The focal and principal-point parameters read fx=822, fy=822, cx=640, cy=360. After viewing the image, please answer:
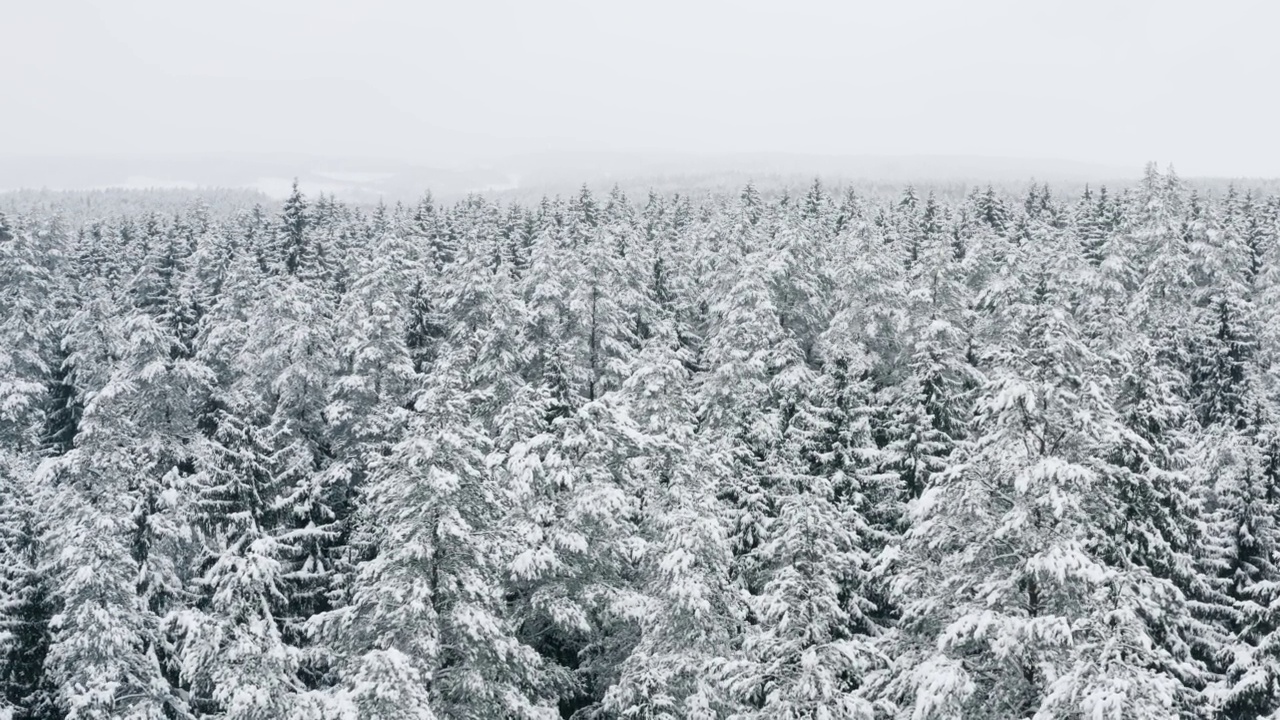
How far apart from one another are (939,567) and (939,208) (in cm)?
6084

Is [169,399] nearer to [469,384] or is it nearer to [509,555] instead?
[469,384]

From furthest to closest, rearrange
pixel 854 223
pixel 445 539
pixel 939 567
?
1. pixel 854 223
2. pixel 445 539
3. pixel 939 567

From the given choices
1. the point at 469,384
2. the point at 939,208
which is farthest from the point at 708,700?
the point at 939,208

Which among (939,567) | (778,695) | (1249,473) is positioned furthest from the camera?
(1249,473)

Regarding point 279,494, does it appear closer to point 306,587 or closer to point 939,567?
point 306,587

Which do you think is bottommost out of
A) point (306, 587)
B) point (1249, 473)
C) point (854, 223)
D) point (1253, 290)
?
point (306, 587)

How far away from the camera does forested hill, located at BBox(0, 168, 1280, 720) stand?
14.4m

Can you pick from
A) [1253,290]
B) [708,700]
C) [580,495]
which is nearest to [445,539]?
[580,495]

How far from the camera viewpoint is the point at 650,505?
2105 cm

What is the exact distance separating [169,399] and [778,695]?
88.8 ft

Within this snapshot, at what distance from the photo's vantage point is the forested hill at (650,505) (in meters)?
14.4

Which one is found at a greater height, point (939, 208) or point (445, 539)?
point (939, 208)

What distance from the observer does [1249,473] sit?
18328mm

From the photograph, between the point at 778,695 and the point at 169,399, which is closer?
the point at 778,695
